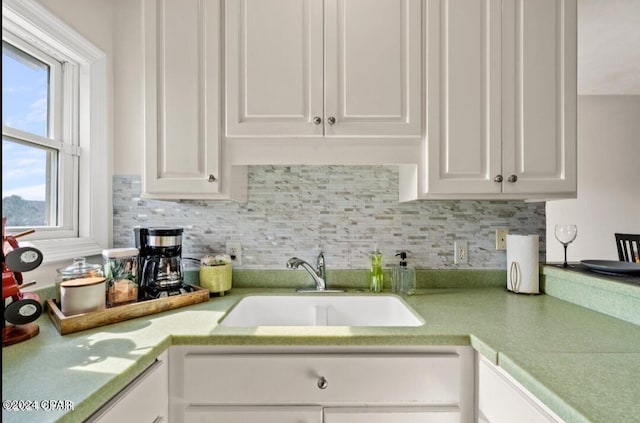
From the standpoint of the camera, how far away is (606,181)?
335 centimetres

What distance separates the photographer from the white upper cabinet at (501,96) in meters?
1.38

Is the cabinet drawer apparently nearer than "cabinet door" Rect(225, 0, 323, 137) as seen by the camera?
Yes

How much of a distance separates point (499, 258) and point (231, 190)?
1.38 metres

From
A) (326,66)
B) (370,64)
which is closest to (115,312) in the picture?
(326,66)

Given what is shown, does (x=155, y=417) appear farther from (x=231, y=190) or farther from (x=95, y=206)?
(x=95, y=206)

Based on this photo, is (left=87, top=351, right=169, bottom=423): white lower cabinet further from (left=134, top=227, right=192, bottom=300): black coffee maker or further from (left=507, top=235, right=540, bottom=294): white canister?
(left=507, top=235, right=540, bottom=294): white canister

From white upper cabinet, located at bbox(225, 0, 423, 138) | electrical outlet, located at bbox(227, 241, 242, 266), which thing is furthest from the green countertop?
white upper cabinet, located at bbox(225, 0, 423, 138)

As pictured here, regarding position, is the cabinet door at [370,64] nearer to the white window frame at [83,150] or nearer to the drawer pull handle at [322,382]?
the drawer pull handle at [322,382]

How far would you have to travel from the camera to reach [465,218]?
1700 mm

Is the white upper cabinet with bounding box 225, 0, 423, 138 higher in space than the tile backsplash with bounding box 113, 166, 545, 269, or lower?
higher

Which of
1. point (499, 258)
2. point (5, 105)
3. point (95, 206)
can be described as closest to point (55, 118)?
point (5, 105)

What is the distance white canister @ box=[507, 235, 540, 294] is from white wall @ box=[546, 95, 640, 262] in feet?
7.21

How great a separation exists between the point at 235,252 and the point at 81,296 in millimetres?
688

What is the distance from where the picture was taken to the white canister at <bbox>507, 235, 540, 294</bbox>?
1511 millimetres
